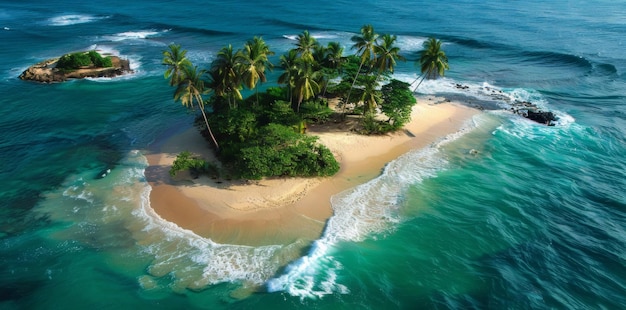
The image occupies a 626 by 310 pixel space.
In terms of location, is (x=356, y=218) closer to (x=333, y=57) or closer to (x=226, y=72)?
(x=226, y=72)

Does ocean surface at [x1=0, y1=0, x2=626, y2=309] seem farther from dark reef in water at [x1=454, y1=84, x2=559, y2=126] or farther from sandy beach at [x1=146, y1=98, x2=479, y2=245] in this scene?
sandy beach at [x1=146, y1=98, x2=479, y2=245]

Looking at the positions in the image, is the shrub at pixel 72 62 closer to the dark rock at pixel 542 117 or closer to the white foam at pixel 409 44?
the white foam at pixel 409 44

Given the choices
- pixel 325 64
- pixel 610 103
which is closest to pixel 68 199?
pixel 325 64

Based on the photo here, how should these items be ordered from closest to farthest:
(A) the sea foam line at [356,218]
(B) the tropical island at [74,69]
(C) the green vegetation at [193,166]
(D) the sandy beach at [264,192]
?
1. (A) the sea foam line at [356,218]
2. (D) the sandy beach at [264,192]
3. (C) the green vegetation at [193,166]
4. (B) the tropical island at [74,69]

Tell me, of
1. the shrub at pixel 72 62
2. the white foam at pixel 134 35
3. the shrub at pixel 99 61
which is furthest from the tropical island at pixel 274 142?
the white foam at pixel 134 35

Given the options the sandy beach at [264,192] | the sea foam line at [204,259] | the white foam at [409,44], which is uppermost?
the white foam at [409,44]

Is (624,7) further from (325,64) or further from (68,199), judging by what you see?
(68,199)

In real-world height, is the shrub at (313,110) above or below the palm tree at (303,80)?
below
